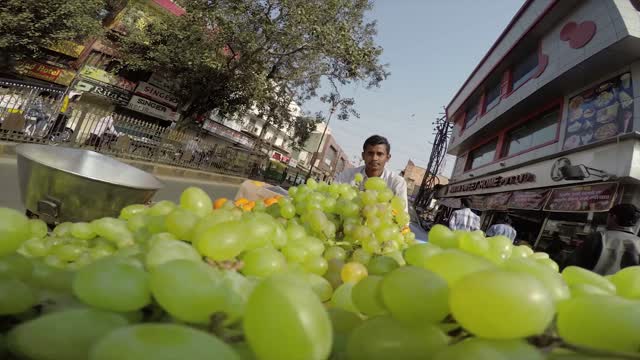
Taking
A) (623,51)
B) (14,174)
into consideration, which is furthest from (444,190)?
(14,174)

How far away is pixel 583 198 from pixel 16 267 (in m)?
7.86

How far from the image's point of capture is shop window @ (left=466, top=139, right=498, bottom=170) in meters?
13.0

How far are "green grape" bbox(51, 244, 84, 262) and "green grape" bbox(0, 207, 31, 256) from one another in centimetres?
11

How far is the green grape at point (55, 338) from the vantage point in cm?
39

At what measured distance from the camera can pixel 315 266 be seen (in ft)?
2.67

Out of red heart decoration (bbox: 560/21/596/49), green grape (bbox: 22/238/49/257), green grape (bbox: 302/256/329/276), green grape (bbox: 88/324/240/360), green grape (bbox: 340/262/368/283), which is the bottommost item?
green grape (bbox: 22/238/49/257)

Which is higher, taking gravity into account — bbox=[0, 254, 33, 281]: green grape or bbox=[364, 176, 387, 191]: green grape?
bbox=[364, 176, 387, 191]: green grape

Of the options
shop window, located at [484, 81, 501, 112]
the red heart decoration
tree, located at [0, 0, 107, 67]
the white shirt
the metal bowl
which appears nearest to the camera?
the metal bowl

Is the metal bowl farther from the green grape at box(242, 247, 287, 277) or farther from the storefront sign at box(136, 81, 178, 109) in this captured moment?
the storefront sign at box(136, 81, 178, 109)

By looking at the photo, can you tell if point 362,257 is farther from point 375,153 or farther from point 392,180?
point 375,153

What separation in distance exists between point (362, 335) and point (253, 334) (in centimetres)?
16

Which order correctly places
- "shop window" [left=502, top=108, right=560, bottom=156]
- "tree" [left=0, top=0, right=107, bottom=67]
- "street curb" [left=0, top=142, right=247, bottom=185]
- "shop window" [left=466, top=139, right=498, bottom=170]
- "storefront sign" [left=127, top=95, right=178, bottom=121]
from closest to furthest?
"shop window" [left=502, top=108, right=560, bottom=156] < "street curb" [left=0, top=142, right=247, bottom=185] < "tree" [left=0, top=0, right=107, bottom=67] < "shop window" [left=466, top=139, right=498, bottom=170] < "storefront sign" [left=127, top=95, right=178, bottom=121]

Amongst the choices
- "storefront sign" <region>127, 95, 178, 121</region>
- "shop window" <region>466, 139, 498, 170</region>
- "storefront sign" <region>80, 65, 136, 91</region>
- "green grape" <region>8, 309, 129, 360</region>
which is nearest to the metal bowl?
"green grape" <region>8, 309, 129, 360</region>

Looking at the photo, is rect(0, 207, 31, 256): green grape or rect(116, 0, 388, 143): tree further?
rect(116, 0, 388, 143): tree
